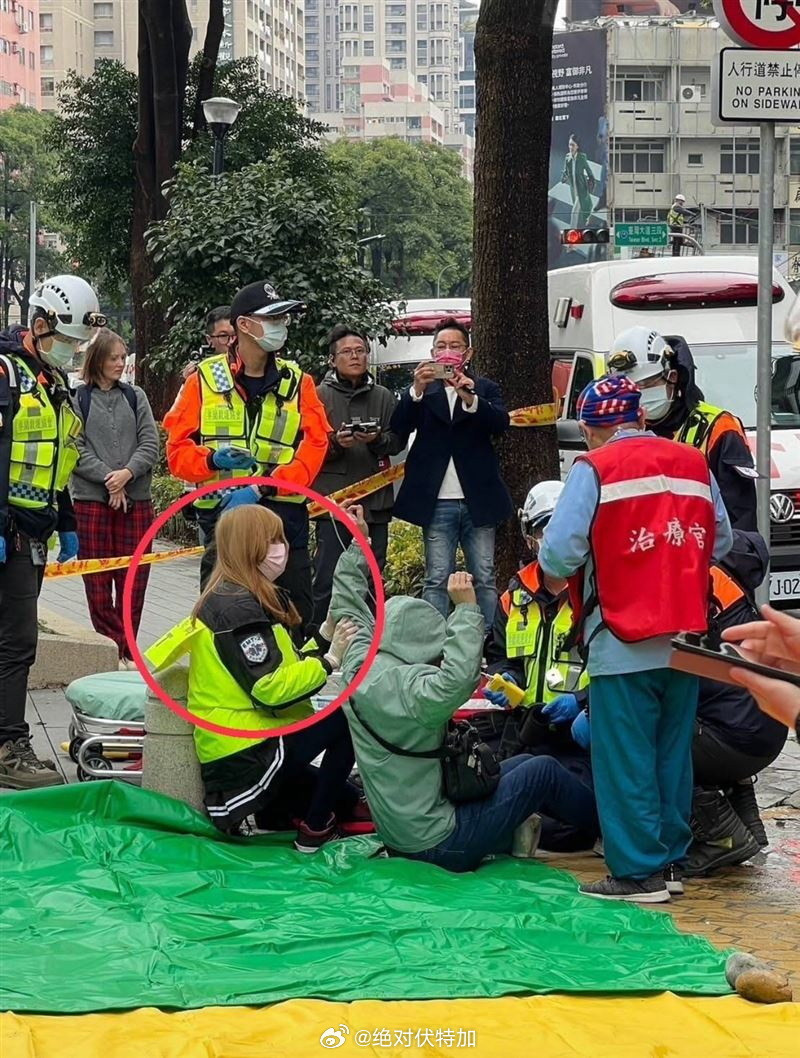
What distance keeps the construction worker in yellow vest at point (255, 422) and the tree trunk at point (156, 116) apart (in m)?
16.3

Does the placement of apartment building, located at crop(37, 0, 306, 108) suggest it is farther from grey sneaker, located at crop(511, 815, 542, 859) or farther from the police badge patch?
grey sneaker, located at crop(511, 815, 542, 859)

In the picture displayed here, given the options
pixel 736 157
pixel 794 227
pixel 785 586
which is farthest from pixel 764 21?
pixel 736 157

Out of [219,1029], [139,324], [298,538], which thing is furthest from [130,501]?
[139,324]

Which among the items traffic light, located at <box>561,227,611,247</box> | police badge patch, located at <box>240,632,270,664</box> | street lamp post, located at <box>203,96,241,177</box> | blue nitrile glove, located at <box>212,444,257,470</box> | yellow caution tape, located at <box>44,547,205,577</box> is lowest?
yellow caution tape, located at <box>44,547,205,577</box>

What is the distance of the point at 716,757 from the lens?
6758 mm

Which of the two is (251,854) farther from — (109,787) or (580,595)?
(580,595)

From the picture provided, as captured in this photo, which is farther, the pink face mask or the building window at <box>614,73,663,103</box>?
the building window at <box>614,73,663,103</box>

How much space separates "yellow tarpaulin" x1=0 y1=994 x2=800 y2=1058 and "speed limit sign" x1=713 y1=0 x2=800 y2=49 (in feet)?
13.6

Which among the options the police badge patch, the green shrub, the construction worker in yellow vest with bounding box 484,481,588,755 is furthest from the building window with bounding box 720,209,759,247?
the police badge patch

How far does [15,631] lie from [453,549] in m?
3.07

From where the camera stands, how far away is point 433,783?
636 cm

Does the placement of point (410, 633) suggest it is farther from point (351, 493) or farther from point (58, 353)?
point (351, 493)

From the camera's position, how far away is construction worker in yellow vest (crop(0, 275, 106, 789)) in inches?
300

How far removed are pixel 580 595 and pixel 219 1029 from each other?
2266mm
